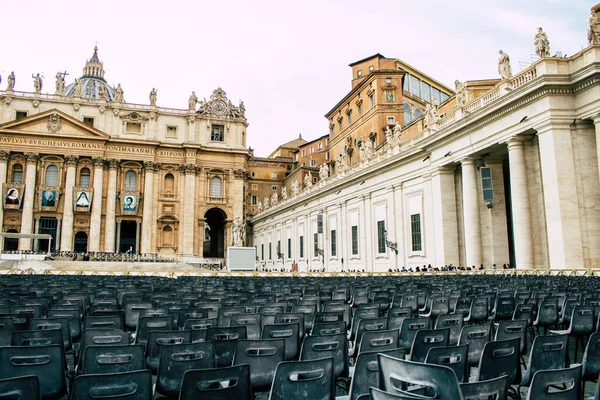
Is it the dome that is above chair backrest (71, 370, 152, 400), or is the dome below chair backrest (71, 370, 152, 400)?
above

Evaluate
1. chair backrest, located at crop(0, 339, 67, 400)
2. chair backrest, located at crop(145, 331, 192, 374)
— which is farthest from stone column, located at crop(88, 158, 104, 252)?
chair backrest, located at crop(0, 339, 67, 400)

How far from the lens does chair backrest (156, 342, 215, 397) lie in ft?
14.6

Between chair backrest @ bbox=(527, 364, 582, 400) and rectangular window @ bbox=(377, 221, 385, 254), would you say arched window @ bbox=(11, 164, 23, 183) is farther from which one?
chair backrest @ bbox=(527, 364, 582, 400)

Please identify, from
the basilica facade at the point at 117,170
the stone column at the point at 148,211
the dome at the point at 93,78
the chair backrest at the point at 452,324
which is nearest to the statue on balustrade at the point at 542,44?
the chair backrest at the point at 452,324

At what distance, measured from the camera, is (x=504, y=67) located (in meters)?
26.2

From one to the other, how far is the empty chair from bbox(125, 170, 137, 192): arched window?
204 ft

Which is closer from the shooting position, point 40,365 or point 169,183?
point 40,365

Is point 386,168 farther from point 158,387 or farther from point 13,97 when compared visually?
point 13,97

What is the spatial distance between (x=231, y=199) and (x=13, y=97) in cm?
3085

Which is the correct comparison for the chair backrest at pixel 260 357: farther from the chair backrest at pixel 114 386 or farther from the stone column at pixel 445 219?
the stone column at pixel 445 219

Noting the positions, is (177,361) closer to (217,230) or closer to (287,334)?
(287,334)

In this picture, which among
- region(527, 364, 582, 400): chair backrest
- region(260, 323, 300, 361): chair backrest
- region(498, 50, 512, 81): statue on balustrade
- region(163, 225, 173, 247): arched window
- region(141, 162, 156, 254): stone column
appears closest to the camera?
region(527, 364, 582, 400): chair backrest

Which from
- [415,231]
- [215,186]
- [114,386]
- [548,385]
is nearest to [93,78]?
[215,186]

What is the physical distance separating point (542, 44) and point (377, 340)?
2376cm
